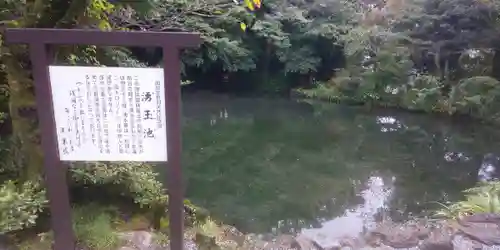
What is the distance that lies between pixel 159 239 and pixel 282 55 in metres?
12.3

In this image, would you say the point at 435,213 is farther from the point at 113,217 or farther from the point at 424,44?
the point at 424,44

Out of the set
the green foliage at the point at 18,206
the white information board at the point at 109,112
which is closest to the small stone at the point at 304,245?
the white information board at the point at 109,112

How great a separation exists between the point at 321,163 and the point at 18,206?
18.8ft

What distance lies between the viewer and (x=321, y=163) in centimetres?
802

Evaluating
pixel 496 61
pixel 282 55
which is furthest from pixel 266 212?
pixel 282 55

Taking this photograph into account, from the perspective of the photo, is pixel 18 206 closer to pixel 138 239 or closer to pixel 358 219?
pixel 138 239

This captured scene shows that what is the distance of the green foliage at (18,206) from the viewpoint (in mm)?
3018

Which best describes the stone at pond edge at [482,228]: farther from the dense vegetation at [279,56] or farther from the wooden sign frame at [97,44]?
the dense vegetation at [279,56]

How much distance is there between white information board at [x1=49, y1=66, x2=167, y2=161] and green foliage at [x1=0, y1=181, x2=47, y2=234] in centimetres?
88

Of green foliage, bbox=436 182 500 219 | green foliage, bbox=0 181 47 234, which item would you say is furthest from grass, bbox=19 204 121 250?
green foliage, bbox=436 182 500 219

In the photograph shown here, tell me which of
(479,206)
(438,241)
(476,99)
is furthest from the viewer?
(476,99)

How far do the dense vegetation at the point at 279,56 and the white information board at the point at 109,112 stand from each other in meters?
0.99

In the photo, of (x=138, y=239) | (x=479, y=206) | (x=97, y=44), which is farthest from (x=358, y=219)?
(x=97, y=44)

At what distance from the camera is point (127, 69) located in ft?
7.84
